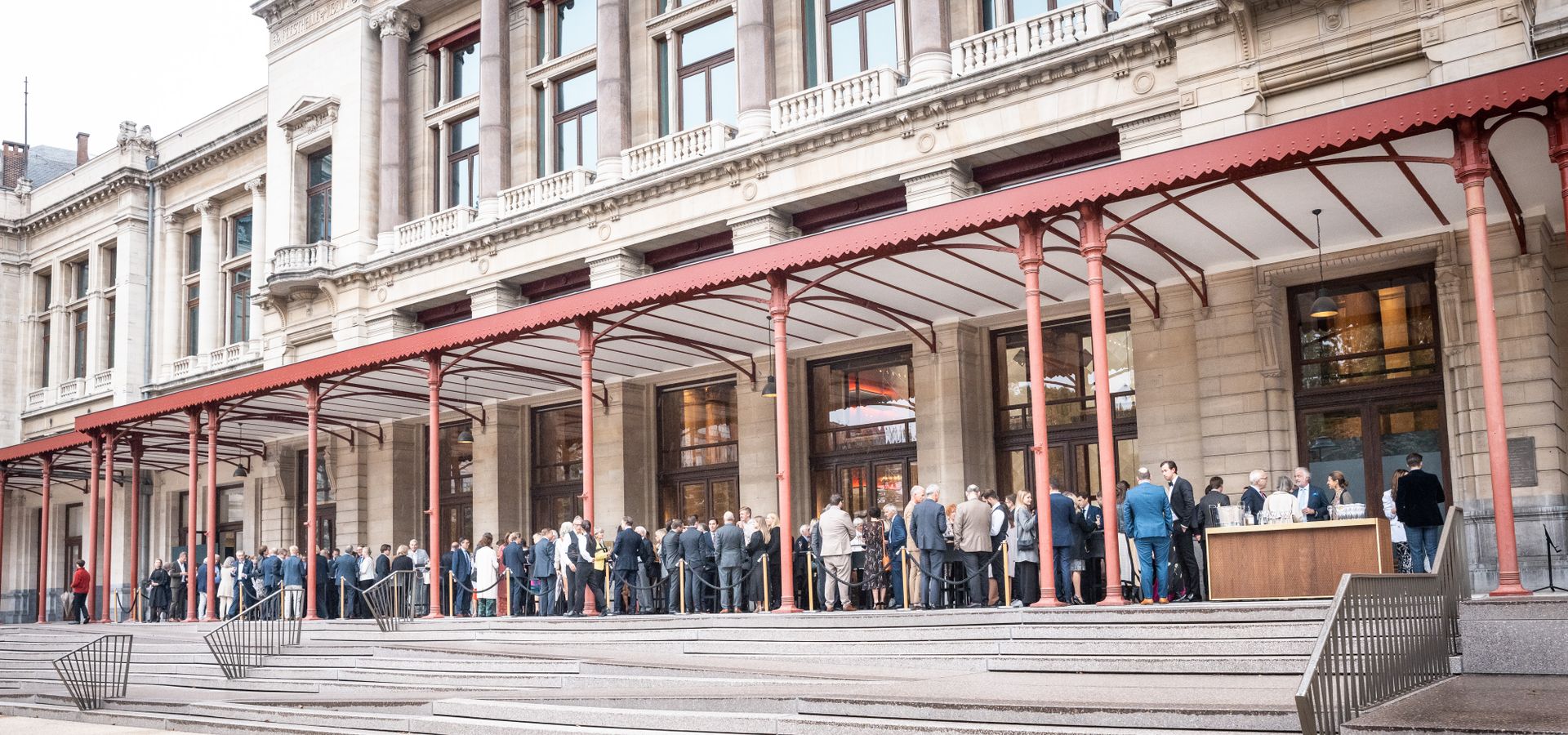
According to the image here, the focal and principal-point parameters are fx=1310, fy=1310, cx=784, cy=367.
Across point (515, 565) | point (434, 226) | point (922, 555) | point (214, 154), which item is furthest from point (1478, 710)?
point (214, 154)

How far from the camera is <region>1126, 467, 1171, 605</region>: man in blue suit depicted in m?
14.2

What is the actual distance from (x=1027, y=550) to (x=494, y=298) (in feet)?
57.3

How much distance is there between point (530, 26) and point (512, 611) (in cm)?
1557

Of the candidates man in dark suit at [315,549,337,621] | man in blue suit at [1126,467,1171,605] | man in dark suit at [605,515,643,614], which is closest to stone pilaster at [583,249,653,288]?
man in dark suit at [315,549,337,621]

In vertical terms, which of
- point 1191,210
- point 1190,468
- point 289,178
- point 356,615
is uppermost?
point 289,178

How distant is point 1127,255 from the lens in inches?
718

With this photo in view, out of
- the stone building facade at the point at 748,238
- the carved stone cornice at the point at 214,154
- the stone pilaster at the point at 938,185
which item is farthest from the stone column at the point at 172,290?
the stone pilaster at the point at 938,185

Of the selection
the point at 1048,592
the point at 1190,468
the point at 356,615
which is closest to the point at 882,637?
the point at 1048,592

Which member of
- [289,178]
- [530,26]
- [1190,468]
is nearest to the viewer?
[1190,468]

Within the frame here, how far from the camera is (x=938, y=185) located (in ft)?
74.1

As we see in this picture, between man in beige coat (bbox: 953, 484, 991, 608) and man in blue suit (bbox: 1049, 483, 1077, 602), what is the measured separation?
33.7 inches

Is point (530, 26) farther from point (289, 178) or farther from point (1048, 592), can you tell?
point (1048, 592)

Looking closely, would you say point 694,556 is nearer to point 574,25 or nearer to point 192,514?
point 192,514

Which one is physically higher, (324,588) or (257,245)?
(257,245)
